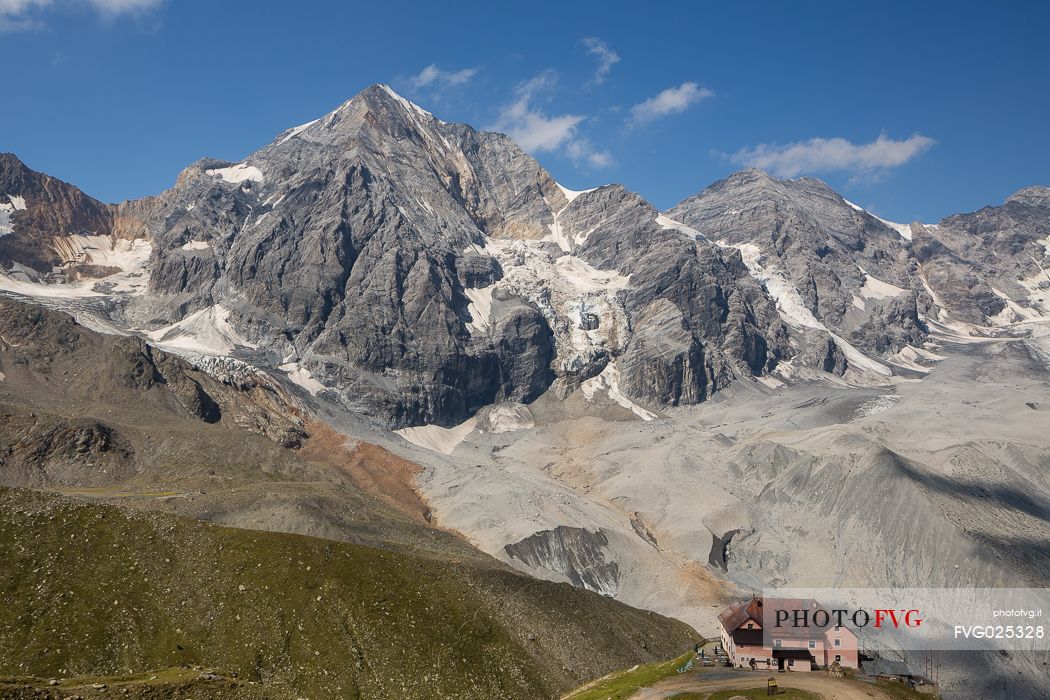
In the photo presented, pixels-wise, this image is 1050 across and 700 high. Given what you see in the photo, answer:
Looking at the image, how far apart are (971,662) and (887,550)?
2564 centimetres

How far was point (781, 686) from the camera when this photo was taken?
Answer: 125 ft

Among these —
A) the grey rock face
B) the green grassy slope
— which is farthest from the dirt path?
the grey rock face

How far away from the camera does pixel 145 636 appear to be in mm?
45656

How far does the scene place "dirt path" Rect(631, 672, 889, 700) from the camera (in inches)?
1470

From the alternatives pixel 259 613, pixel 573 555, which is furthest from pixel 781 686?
pixel 573 555

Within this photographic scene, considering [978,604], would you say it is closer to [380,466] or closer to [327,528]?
[327,528]

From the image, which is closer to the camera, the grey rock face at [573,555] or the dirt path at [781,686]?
the dirt path at [781,686]

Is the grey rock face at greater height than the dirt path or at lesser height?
greater

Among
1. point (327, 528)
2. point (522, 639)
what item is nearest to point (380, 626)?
point (522, 639)

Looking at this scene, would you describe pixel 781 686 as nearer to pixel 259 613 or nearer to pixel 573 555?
pixel 259 613

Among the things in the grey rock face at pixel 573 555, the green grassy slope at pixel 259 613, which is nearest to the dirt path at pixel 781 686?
the green grassy slope at pixel 259 613

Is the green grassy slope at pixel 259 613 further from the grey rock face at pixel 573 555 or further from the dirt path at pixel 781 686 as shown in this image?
the grey rock face at pixel 573 555

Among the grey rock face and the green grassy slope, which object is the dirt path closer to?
the green grassy slope

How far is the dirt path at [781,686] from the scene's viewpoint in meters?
37.3
